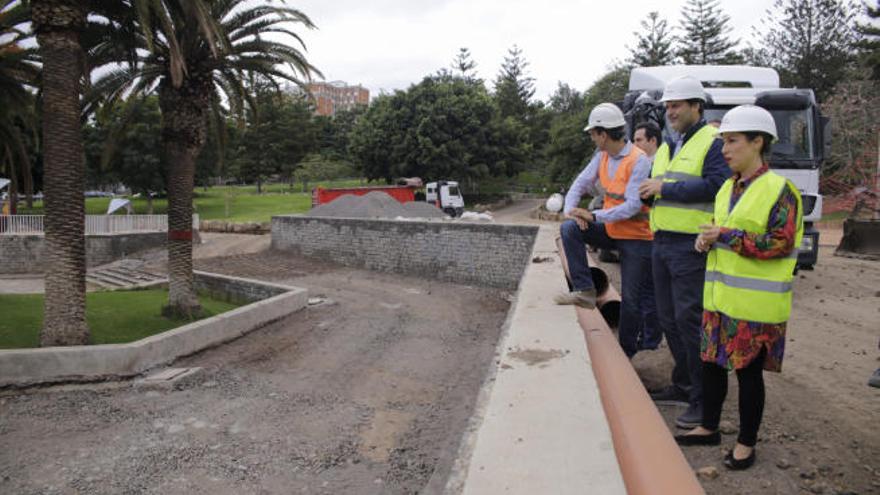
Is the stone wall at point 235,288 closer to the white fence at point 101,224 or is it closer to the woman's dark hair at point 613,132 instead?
the white fence at point 101,224

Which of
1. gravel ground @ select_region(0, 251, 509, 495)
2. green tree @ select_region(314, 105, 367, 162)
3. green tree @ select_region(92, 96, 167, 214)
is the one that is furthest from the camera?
green tree @ select_region(314, 105, 367, 162)

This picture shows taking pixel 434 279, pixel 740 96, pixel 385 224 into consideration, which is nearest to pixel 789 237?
pixel 740 96

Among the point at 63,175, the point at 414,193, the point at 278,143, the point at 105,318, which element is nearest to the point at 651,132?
the point at 63,175

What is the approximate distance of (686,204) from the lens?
3.86 m

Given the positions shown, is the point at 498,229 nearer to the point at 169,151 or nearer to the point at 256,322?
the point at 256,322

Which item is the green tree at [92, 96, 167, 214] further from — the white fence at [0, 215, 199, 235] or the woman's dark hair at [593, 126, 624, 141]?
the woman's dark hair at [593, 126, 624, 141]

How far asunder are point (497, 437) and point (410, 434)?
4.89m

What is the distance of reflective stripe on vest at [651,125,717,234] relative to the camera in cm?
382

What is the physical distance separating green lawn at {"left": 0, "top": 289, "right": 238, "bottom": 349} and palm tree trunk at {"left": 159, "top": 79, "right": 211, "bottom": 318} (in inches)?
27.3

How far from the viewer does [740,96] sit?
1025 cm

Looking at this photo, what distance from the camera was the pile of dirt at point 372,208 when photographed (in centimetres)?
2808

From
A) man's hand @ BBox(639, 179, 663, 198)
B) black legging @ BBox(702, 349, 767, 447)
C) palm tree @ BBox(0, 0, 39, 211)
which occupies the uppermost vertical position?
palm tree @ BBox(0, 0, 39, 211)

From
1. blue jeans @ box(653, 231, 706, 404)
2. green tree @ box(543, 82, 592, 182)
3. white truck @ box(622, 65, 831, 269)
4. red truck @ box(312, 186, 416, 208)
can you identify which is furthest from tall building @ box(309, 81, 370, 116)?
blue jeans @ box(653, 231, 706, 404)

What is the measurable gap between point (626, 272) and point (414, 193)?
30.5 m
